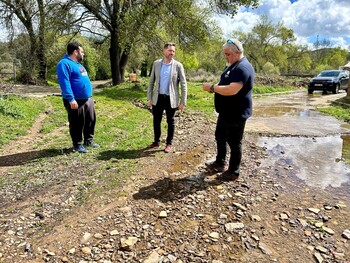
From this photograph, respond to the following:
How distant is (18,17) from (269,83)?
61.8 feet

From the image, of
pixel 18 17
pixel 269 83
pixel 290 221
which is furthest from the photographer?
pixel 269 83

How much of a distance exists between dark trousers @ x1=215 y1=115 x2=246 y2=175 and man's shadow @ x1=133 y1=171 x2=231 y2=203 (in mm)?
355

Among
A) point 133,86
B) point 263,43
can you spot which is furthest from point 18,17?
point 263,43

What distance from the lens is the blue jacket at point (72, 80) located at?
4.70 m

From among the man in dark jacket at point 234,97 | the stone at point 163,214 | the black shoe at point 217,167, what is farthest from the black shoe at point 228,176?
the stone at point 163,214

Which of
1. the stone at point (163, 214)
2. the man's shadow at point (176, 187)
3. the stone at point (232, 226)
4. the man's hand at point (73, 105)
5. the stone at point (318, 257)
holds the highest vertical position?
the man's hand at point (73, 105)

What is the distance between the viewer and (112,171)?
4434 mm

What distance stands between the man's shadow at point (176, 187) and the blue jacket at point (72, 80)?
206cm

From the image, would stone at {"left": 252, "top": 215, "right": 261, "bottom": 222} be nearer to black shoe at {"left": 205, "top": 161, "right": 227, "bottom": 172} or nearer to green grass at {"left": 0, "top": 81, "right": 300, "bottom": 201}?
black shoe at {"left": 205, "top": 161, "right": 227, "bottom": 172}

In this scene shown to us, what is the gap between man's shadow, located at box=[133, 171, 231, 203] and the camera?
3729mm

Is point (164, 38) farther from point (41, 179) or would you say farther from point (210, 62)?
point (210, 62)

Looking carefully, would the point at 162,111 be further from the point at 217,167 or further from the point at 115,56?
the point at 115,56

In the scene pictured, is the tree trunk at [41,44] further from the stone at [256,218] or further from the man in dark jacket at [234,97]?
the stone at [256,218]

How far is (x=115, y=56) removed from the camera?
16.7 metres
